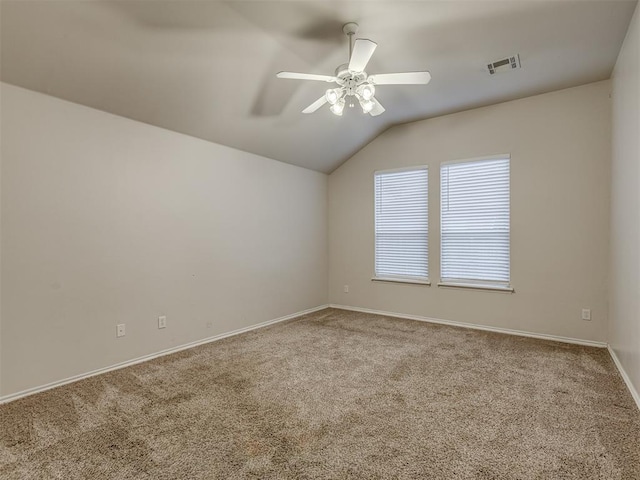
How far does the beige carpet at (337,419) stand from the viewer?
5.79ft

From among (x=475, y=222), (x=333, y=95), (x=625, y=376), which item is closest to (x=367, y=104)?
(x=333, y=95)

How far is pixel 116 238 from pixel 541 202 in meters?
4.67

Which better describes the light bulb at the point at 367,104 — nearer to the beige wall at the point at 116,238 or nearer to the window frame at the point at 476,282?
the beige wall at the point at 116,238

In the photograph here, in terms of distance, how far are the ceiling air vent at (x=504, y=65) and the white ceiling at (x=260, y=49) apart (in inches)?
3.0

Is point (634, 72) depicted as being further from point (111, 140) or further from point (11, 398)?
point (11, 398)

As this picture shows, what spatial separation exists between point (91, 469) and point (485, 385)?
9.07ft

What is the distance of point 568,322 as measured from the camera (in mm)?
3812

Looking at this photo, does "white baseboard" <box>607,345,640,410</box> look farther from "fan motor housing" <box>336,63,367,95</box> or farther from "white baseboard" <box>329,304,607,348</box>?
"fan motor housing" <box>336,63,367,95</box>

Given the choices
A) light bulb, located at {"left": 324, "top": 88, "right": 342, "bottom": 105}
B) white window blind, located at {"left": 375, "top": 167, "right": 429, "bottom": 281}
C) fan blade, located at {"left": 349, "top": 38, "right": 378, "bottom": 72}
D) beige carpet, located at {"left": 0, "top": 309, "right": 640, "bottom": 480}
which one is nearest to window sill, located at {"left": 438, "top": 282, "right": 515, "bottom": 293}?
white window blind, located at {"left": 375, "top": 167, "right": 429, "bottom": 281}

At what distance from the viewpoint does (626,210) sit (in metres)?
2.76

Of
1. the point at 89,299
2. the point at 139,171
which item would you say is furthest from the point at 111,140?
the point at 89,299

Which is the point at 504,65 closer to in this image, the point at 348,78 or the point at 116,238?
the point at 348,78

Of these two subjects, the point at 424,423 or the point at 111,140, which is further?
the point at 111,140

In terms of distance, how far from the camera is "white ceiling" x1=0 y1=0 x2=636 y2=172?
7.65 feet
